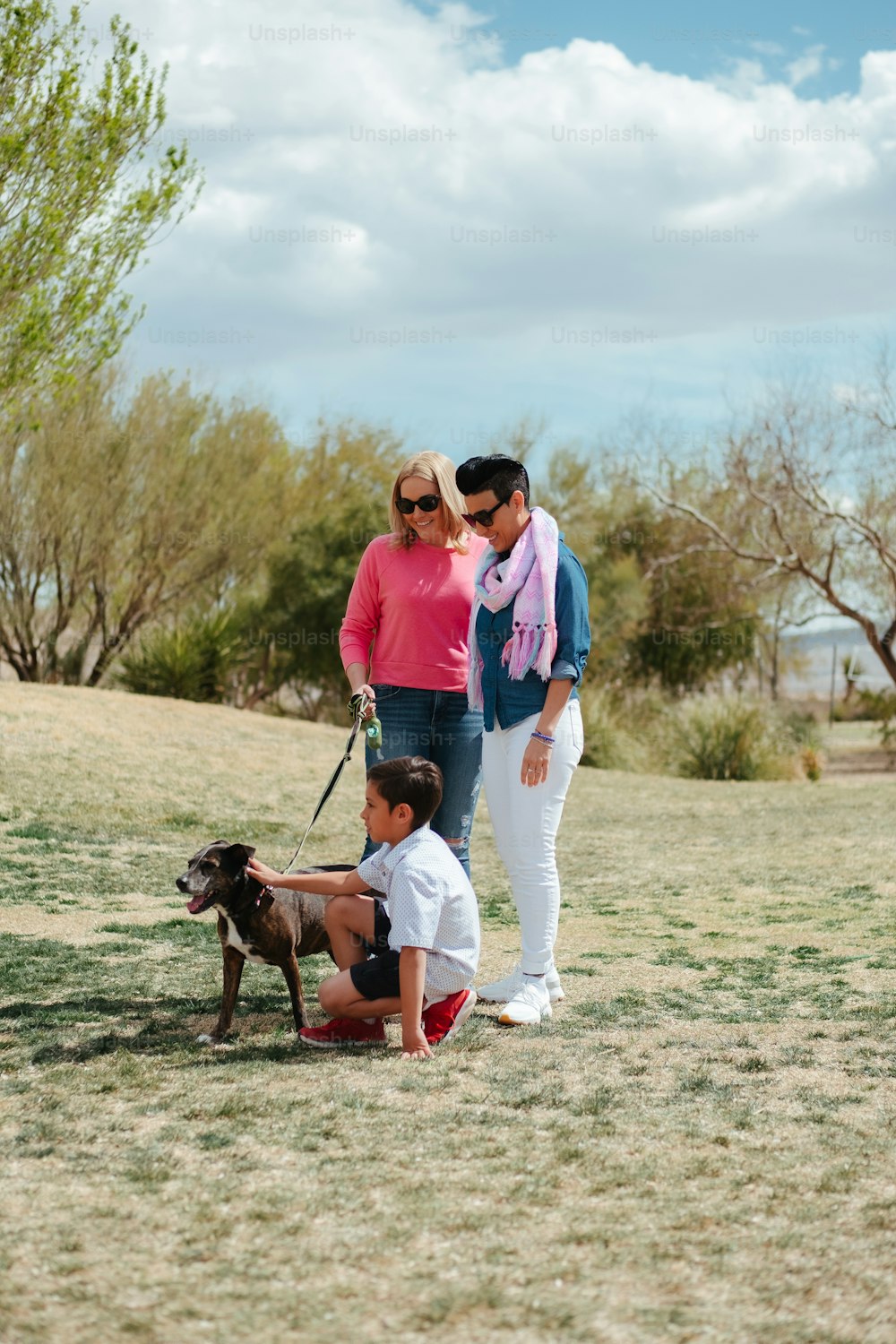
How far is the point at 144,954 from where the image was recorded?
575 centimetres

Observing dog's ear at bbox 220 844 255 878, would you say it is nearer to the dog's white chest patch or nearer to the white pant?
the dog's white chest patch

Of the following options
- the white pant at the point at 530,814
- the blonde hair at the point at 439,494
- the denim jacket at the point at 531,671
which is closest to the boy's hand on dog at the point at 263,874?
the white pant at the point at 530,814

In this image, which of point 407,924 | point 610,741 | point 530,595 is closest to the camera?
point 407,924

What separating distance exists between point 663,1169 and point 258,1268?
1049mm

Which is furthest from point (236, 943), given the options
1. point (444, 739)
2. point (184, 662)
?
point (184, 662)

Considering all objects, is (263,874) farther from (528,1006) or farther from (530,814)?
(528,1006)

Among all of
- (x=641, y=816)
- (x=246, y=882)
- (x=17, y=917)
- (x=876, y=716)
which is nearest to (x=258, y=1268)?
(x=246, y=882)

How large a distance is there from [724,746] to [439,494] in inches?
549

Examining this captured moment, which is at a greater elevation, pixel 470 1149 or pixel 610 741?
pixel 610 741

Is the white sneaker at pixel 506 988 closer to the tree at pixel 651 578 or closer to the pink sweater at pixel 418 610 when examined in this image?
the pink sweater at pixel 418 610

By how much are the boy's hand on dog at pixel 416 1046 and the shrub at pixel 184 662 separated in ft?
42.4

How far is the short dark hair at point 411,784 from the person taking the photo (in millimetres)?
4016

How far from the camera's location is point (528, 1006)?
4449 mm

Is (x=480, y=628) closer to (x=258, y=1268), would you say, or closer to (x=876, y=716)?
(x=258, y=1268)
